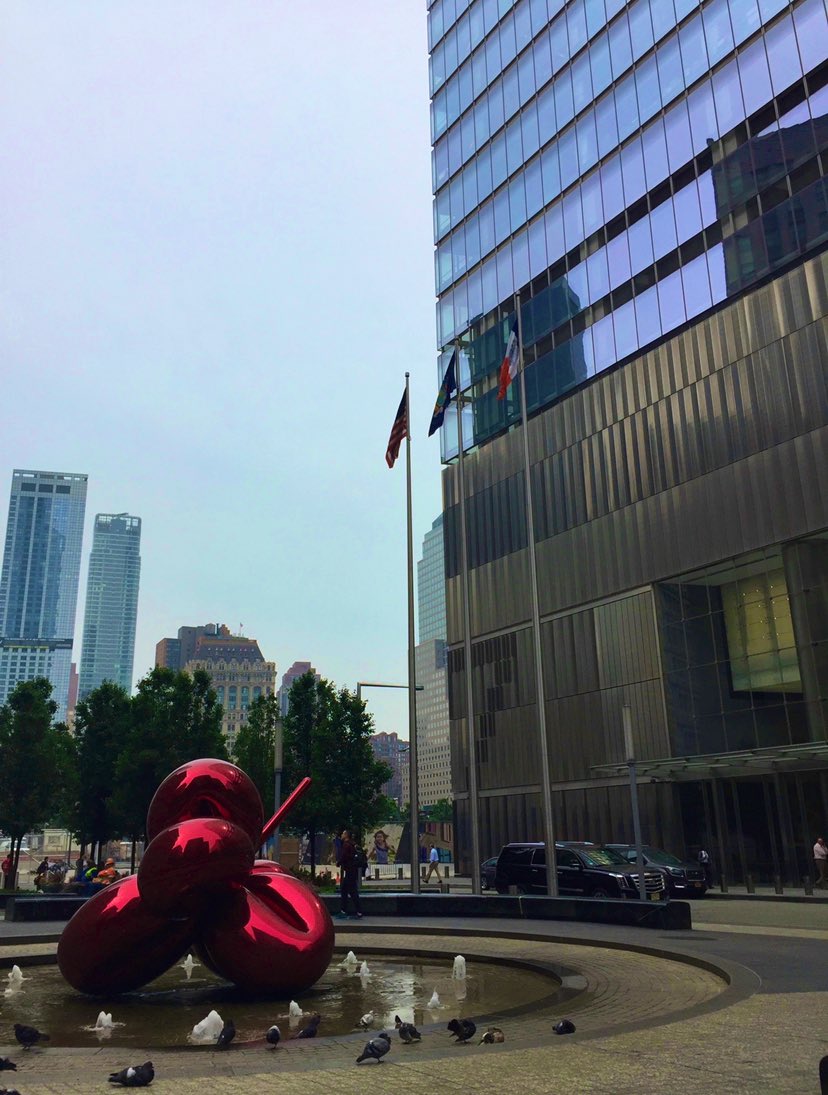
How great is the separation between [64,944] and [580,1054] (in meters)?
6.00

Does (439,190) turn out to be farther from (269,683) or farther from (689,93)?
(269,683)

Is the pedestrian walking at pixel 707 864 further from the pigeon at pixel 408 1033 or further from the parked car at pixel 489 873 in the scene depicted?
the pigeon at pixel 408 1033

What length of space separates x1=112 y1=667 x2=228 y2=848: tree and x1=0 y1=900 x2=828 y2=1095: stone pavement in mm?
29974

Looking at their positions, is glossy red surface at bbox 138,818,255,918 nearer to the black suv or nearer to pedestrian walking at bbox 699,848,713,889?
the black suv

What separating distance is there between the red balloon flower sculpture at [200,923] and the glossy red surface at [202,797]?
246mm

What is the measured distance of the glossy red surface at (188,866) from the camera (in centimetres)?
916

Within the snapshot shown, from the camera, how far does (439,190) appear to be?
2037 inches

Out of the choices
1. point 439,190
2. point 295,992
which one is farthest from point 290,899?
point 439,190

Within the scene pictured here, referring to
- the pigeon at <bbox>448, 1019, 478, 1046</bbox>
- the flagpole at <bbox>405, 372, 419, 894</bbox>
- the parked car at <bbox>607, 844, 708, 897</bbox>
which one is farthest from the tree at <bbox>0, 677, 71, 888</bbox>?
the pigeon at <bbox>448, 1019, 478, 1046</bbox>

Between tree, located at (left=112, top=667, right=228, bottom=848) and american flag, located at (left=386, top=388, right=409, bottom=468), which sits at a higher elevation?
american flag, located at (left=386, top=388, right=409, bottom=468)

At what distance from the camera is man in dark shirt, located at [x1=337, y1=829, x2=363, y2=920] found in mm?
18344

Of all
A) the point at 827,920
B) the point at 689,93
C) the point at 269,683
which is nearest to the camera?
the point at 827,920

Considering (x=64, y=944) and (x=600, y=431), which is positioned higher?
A: (x=600, y=431)

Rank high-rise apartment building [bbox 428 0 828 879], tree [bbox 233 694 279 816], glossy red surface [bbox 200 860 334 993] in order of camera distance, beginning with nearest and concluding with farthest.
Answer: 1. glossy red surface [bbox 200 860 334 993]
2. high-rise apartment building [bbox 428 0 828 879]
3. tree [bbox 233 694 279 816]
